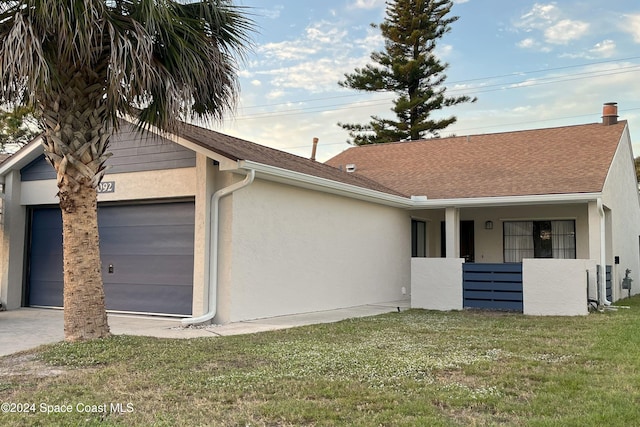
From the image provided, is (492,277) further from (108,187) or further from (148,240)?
(108,187)

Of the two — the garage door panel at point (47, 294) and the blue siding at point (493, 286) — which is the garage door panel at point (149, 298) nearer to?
the garage door panel at point (47, 294)

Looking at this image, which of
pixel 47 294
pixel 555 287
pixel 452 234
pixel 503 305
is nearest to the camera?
pixel 555 287

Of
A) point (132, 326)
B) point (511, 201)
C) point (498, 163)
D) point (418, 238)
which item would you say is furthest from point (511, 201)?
point (132, 326)

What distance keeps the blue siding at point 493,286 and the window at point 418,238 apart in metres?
3.95

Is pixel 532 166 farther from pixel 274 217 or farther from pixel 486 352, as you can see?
pixel 486 352

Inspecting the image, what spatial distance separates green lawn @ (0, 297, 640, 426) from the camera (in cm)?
417

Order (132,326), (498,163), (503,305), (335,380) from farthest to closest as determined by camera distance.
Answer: (498,163) < (503,305) < (132,326) < (335,380)

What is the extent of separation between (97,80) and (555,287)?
8.96 metres

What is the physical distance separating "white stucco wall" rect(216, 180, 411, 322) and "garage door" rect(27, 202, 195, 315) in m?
1.02

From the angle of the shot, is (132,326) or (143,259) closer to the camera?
(132,326)

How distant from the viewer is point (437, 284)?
12.1 metres

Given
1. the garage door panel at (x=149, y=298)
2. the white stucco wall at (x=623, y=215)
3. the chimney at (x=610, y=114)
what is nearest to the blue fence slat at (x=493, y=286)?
the white stucco wall at (x=623, y=215)

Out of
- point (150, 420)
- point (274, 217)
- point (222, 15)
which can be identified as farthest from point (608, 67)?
point (150, 420)

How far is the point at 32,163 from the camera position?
39.8 feet
